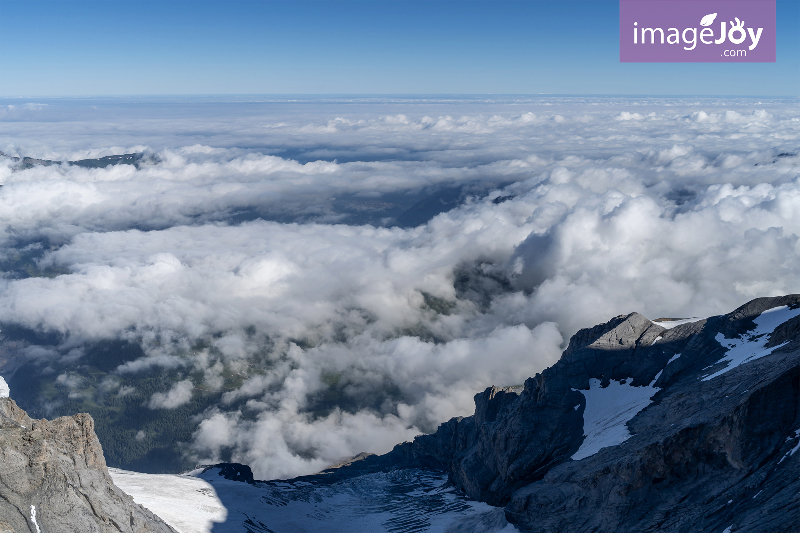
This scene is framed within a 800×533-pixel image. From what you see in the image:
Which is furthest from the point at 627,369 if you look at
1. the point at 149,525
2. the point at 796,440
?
the point at 149,525

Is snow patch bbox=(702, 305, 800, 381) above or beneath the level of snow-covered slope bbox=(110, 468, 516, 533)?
above

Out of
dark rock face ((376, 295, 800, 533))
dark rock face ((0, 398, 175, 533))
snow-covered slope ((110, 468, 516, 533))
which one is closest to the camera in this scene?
dark rock face ((0, 398, 175, 533))

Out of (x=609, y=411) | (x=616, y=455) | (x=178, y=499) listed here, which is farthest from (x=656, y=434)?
(x=178, y=499)

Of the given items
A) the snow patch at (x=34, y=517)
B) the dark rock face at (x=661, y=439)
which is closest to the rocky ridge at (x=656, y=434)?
the dark rock face at (x=661, y=439)

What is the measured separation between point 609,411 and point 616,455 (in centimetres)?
2205

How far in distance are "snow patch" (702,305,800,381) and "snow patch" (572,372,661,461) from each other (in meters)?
14.5

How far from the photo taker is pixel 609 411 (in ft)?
308

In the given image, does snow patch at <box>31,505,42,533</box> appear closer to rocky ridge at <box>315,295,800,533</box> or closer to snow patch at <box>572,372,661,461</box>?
rocky ridge at <box>315,295,800,533</box>

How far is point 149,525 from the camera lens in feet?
190

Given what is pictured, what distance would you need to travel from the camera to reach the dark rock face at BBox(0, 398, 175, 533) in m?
43.4

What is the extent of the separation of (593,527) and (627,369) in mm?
43345

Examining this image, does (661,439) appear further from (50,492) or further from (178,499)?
(178,499)

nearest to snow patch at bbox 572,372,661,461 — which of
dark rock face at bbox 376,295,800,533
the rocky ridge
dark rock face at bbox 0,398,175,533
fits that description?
the rocky ridge

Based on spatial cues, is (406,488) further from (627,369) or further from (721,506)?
(721,506)
